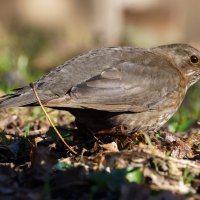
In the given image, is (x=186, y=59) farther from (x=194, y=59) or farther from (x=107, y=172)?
(x=107, y=172)

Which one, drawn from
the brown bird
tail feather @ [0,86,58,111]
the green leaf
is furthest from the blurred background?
the green leaf

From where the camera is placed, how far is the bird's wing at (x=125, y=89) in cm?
591

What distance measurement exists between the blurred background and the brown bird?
24.6 feet

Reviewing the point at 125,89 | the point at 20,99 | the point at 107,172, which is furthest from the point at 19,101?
the point at 107,172

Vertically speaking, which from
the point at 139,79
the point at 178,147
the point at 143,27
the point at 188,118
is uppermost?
the point at 139,79

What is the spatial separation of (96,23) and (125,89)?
35.5 ft

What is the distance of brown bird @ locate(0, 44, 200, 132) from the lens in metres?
5.91

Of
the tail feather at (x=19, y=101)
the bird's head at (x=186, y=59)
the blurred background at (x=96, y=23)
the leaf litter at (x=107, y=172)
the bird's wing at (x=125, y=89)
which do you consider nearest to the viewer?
the leaf litter at (x=107, y=172)

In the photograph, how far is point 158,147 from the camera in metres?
5.81

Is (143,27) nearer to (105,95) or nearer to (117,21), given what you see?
(117,21)

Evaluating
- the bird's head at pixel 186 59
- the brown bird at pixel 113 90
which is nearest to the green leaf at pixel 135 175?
the brown bird at pixel 113 90

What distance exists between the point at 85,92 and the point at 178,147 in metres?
0.97

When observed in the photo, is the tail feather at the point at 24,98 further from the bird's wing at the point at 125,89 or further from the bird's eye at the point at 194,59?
the bird's eye at the point at 194,59

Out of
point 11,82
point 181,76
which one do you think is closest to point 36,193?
point 181,76
